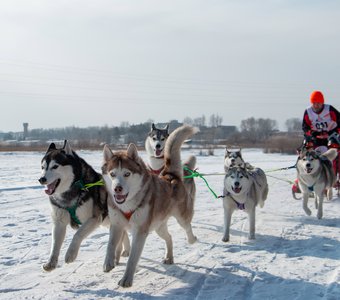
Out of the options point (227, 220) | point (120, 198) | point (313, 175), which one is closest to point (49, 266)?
point (120, 198)

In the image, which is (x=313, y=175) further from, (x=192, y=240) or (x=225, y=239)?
(x=192, y=240)

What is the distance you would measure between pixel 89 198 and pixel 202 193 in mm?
6097

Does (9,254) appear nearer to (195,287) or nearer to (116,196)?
(116,196)

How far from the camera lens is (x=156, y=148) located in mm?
6855

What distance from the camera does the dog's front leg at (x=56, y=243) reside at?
3896 millimetres

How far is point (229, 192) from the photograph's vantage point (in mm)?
5836

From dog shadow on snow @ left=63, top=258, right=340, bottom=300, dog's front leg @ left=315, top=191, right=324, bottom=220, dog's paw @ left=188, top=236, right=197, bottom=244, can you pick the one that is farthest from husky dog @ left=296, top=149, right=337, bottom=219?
dog shadow on snow @ left=63, top=258, right=340, bottom=300

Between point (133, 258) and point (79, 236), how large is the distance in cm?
63

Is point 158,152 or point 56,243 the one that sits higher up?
point 158,152

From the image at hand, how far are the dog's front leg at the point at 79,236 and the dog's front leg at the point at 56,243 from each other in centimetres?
14

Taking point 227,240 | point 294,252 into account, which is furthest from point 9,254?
point 294,252

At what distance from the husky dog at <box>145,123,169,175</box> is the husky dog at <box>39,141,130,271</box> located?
234cm

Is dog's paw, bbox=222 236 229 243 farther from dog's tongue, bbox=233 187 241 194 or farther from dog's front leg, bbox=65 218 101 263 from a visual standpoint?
dog's front leg, bbox=65 218 101 263

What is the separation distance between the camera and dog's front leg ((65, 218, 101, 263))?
3.91 meters
